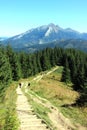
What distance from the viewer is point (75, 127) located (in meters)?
24.8

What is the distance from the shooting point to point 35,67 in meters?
123

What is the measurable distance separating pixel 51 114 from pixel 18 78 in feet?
191

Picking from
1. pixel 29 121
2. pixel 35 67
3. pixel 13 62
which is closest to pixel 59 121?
pixel 29 121

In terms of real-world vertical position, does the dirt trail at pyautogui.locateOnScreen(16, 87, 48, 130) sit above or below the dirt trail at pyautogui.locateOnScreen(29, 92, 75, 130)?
above

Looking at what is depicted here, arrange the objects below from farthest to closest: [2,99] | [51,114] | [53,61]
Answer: [53,61] → [2,99] → [51,114]

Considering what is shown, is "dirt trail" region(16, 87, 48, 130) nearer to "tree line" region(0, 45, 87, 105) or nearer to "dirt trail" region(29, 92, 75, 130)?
"dirt trail" region(29, 92, 75, 130)

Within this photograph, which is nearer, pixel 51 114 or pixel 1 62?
pixel 51 114

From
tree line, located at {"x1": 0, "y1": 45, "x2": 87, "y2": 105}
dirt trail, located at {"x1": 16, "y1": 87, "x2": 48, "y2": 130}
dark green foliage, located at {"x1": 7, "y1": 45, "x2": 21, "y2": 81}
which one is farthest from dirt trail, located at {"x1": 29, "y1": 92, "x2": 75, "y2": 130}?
dark green foliage, located at {"x1": 7, "y1": 45, "x2": 21, "y2": 81}

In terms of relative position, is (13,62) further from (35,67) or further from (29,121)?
(29,121)

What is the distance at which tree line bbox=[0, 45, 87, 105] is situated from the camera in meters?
38.2

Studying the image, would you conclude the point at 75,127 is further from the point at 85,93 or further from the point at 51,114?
the point at 85,93

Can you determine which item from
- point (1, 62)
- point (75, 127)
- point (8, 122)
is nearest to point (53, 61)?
point (1, 62)

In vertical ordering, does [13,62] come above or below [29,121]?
below


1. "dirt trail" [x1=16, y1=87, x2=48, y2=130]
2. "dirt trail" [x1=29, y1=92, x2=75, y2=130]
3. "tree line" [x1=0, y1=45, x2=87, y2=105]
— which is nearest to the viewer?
"dirt trail" [x1=16, y1=87, x2=48, y2=130]
